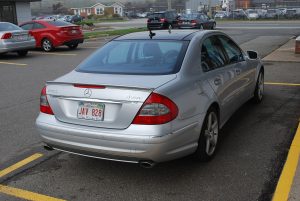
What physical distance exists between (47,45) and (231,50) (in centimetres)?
1356

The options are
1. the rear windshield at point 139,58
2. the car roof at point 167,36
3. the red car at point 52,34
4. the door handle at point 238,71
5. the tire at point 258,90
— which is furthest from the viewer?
the red car at point 52,34

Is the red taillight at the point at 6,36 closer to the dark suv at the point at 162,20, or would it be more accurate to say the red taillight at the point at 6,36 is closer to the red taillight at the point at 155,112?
the red taillight at the point at 155,112

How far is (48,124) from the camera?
167 inches

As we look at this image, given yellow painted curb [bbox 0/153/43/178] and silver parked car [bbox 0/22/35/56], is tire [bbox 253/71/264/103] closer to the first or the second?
yellow painted curb [bbox 0/153/43/178]

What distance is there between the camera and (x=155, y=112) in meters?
3.77

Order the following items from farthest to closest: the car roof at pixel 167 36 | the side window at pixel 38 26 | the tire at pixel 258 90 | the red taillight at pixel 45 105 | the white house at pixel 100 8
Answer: the white house at pixel 100 8 < the side window at pixel 38 26 < the tire at pixel 258 90 < the car roof at pixel 167 36 < the red taillight at pixel 45 105

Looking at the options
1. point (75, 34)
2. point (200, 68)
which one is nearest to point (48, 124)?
point (200, 68)

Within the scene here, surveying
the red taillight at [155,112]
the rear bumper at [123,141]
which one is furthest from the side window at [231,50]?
the red taillight at [155,112]

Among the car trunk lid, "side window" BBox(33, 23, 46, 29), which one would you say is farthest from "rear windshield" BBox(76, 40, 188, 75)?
"side window" BBox(33, 23, 46, 29)

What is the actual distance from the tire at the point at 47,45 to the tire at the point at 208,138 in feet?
47.0

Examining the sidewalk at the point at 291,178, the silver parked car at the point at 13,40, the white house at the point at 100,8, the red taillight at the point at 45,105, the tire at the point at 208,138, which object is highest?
the white house at the point at 100,8

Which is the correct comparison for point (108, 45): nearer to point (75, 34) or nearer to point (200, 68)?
point (200, 68)

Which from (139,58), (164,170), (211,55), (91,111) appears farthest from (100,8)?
(91,111)

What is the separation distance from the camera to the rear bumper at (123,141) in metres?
3.74
